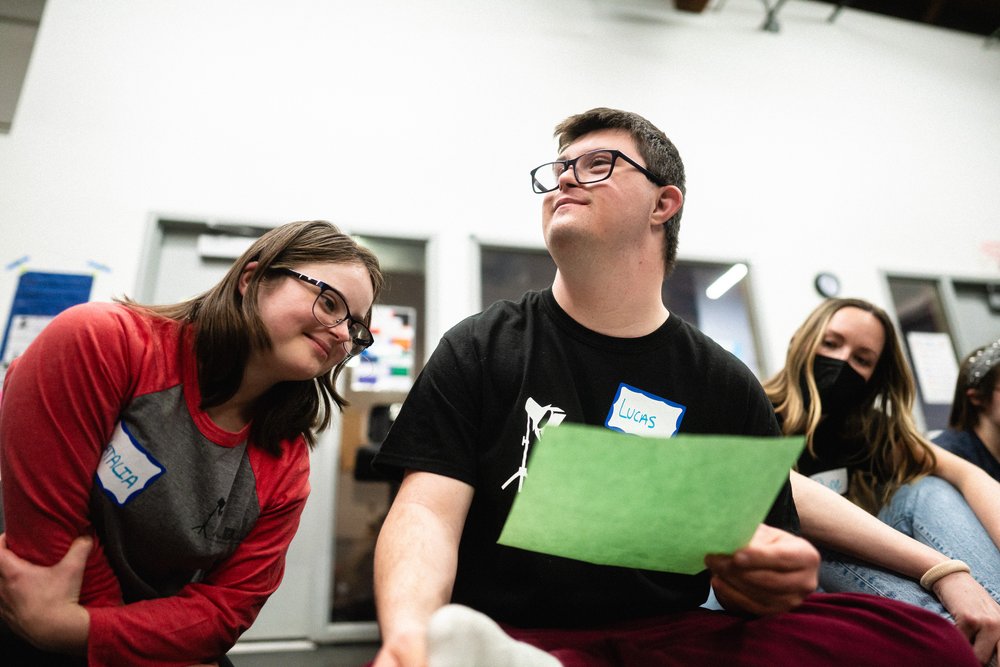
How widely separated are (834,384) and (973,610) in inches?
26.3

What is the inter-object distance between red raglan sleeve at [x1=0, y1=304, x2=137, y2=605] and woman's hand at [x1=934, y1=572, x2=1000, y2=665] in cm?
146

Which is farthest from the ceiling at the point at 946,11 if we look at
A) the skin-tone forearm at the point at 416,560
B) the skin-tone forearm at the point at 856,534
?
the skin-tone forearm at the point at 416,560

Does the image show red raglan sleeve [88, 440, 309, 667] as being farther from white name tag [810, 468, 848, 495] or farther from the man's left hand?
white name tag [810, 468, 848, 495]

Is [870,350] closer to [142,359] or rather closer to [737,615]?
[737,615]

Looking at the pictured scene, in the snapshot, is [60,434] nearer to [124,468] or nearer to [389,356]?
[124,468]

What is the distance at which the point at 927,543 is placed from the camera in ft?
4.25

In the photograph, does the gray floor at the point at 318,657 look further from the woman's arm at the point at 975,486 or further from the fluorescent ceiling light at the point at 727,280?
the fluorescent ceiling light at the point at 727,280

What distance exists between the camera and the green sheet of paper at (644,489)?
1.65 ft

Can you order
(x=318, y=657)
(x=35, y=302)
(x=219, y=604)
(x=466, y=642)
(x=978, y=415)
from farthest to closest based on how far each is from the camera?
1. (x=35, y=302)
2. (x=318, y=657)
3. (x=978, y=415)
4. (x=219, y=604)
5. (x=466, y=642)

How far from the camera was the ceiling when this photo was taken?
3.87 meters

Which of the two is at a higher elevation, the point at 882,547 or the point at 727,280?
the point at 727,280

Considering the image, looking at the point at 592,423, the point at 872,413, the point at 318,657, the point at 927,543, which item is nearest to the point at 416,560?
the point at 592,423

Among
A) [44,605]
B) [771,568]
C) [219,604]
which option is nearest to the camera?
[771,568]

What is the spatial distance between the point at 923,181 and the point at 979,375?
6.95ft
